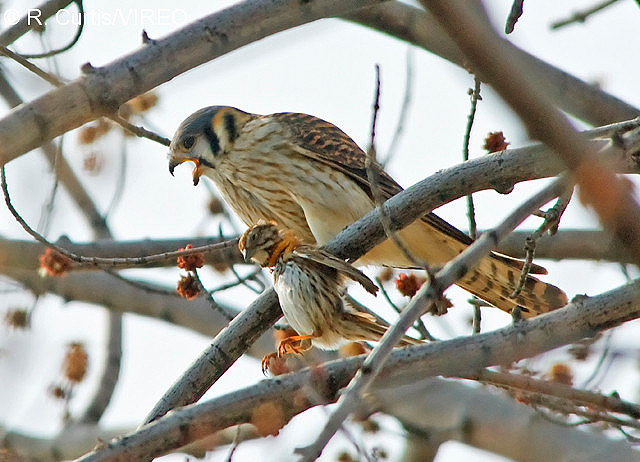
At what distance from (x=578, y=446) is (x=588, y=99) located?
163 centimetres

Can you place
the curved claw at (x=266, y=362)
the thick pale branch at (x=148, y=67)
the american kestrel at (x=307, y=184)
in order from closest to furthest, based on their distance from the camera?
1. the thick pale branch at (x=148, y=67)
2. the curved claw at (x=266, y=362)
3. the american kestrel at (x=307, y=184)

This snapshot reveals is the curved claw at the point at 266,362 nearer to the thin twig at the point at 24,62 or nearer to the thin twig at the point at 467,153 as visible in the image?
the thin twig at the point at 467,153

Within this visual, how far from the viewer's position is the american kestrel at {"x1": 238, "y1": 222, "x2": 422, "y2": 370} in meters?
3.48

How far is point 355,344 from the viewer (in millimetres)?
3625

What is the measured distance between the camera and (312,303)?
353 cm

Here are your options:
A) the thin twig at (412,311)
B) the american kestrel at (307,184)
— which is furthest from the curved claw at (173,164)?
the thin twig at (412,311)

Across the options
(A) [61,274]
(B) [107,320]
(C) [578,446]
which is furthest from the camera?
(B) [107,320]

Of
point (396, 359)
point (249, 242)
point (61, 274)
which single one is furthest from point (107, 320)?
point (396, 359)

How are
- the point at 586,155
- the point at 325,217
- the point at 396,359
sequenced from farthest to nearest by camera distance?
1. the point at 325,217
2. the point at 396,359
3. the point at 586,155

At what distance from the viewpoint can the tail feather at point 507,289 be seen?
3.83 metres

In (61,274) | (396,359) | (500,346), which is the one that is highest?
(61,274)

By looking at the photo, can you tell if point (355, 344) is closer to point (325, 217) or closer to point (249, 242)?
point (249, 242)

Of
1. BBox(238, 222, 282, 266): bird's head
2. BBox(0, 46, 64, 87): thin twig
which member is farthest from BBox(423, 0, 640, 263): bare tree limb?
BBox(238, 222, 282, 266): bird's head

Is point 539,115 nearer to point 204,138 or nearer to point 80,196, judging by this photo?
point 204,138
